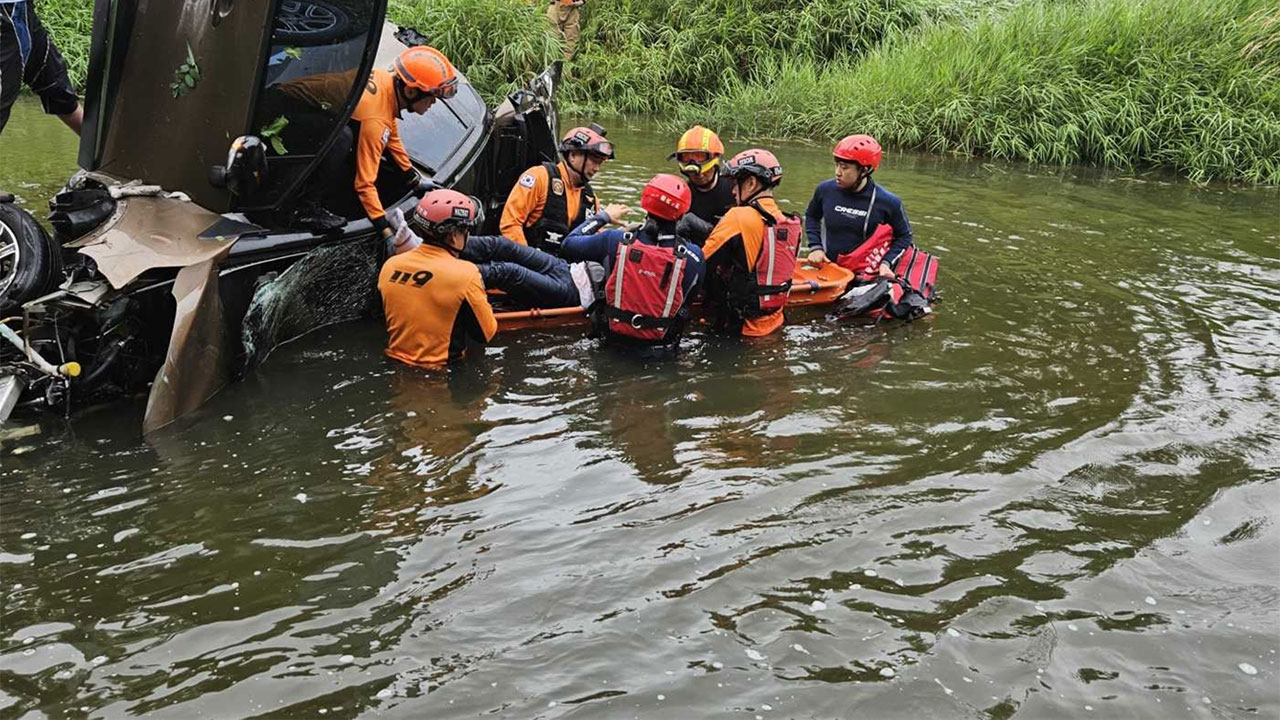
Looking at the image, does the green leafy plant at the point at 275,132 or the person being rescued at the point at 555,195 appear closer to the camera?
the green leafy plant at the point at 275,132

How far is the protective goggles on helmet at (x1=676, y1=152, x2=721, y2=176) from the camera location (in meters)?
7.23

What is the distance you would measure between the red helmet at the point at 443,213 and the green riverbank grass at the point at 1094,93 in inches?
379

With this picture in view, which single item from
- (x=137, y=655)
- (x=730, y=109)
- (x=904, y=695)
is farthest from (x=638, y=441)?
(x=730, y=109)

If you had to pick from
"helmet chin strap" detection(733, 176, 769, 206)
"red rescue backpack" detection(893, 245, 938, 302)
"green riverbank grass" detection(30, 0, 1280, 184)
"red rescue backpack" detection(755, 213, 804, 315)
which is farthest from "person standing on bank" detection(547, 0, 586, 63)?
"red rescue backpack" detection(755, 213, 804, 315)

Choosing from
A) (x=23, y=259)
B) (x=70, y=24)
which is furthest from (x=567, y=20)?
(x=23, y=259)

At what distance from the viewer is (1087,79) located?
1367 centimetres

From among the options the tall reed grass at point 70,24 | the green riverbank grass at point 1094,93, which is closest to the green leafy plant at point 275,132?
the green riverbank grass at point 1094,93

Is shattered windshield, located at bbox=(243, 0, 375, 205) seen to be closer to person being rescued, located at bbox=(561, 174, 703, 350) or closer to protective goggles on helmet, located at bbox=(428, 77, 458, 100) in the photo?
protective goggles on helmet, located at bbox=(428, 77, 458, 100)

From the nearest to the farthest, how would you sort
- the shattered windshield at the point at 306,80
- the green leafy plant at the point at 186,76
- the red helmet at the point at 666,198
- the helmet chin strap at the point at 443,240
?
the shattered windshield at the point at 306,80, the green leafy plant at the point at 186,76, the helmet chin strap at the point at 443,240, the red helmet at the point at 666,198

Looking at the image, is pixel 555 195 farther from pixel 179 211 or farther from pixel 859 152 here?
pixel 179 211

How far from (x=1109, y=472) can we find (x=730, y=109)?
11.3 meters

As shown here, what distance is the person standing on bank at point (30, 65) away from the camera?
5.36 m

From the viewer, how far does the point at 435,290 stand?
575 centimetres

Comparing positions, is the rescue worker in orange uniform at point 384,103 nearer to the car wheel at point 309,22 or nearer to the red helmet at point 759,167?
the car wheel at point 309,22
